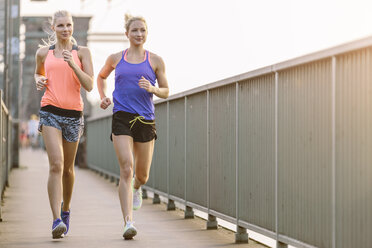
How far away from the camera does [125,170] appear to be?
753cm

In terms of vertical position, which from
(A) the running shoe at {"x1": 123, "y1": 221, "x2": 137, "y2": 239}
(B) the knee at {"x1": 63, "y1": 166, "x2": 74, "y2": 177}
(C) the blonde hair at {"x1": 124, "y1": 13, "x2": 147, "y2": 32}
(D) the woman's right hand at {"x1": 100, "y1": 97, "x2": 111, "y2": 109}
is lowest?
(A) the running shoe at {"x1": 123, "y1": 221, "x2": 137, "y2": 239}

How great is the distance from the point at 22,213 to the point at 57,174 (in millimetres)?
3207

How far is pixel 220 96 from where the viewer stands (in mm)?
8297

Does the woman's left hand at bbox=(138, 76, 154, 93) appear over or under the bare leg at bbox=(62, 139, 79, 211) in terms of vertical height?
over

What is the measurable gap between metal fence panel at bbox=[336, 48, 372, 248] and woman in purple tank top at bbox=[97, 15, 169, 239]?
8.04 feet

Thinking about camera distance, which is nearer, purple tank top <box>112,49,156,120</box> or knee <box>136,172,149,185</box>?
purple tank top <box>112,49,156,120</box>

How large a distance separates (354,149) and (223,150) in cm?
322

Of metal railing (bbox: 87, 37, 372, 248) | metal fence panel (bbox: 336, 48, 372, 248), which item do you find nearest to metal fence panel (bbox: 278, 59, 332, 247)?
metal railing (bbox: 87, 37, 372, 248)

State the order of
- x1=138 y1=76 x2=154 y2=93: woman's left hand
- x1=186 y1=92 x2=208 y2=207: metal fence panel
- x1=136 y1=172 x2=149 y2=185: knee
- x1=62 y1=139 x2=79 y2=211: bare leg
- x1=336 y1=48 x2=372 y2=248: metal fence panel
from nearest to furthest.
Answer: x1=336 y1=48 x2=372 y2=248: metal fence panel → x1=138 y1=76 x2=154 y2=93: woman's left hand → x1=62 y1=139 x2=79 y2=211: bare leg → x1=136 y1=172 x2=149 y2=185: knee → x1=186 y1=92 x2=208 y2=207: metal fence panel

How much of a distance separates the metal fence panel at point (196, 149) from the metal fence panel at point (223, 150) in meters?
0.29

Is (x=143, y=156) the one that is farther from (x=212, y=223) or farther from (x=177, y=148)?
(x=177, y=148)

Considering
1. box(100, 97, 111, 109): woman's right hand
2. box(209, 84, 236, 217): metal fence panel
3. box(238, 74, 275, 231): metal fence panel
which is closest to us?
box(238, 74, 275, 231): metal fence panel

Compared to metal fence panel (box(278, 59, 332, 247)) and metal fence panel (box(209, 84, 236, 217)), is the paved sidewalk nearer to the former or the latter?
metal fence panel (box(209, 84, 236, 217))

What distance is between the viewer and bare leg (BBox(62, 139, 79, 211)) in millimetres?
7734
